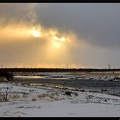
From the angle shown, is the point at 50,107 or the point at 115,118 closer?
the point at 115,118

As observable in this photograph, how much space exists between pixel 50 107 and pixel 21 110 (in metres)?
1.63

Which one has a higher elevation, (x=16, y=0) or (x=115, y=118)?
(x=16, y=0)

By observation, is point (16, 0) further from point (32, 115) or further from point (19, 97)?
point (19, 97)

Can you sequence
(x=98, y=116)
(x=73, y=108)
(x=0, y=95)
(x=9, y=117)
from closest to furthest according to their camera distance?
(x=9, y=117), (x=98, y=116), (x=73, y=108), (x=0, y=95)

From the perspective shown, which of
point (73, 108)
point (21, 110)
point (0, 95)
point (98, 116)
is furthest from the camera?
point (0, 95)

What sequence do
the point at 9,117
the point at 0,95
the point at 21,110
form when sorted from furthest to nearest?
the point at 0,95 → the point at 21,110 → the point at 9,117

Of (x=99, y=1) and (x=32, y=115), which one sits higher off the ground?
(x=99, y=1)

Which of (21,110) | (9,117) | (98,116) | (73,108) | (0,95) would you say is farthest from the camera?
(0,95)

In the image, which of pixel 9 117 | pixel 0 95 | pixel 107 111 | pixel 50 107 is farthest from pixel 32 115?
pixel 0 95

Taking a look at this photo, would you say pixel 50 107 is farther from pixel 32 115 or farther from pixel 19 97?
pixel 19 97

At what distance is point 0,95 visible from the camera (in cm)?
2303

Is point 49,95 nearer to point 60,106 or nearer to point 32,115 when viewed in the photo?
point 60,106

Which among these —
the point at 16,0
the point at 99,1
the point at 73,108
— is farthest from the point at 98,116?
the point at 16,0

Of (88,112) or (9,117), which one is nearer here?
(9,117)
